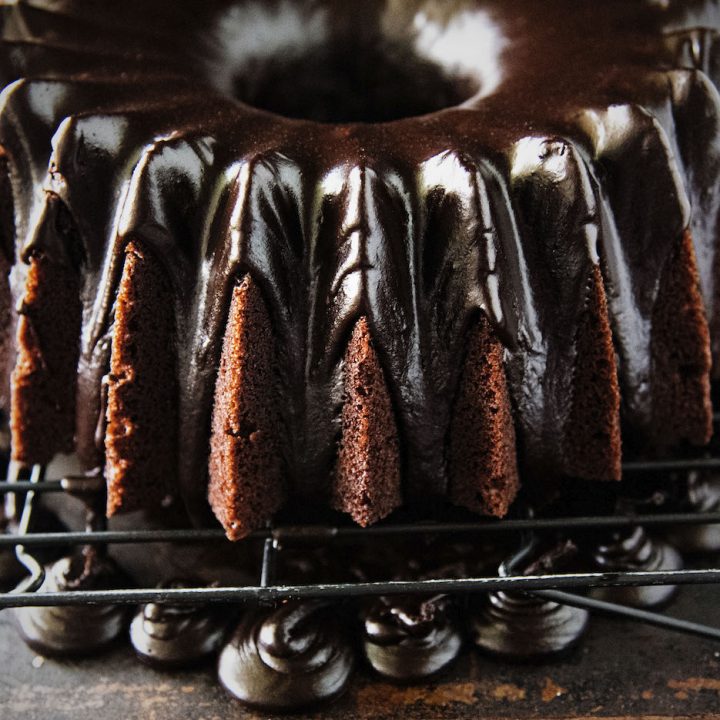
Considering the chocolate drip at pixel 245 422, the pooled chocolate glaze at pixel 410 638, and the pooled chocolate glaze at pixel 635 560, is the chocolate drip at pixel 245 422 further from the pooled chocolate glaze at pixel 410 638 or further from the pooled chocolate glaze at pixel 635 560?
the pooled chocolate glaze at pixel 635 560

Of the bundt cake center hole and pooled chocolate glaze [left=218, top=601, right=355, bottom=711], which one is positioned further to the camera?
the bundt cake center hole

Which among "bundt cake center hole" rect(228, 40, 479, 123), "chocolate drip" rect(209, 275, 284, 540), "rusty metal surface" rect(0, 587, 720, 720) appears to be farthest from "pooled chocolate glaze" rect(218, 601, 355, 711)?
"bundt cake center hole" rect(228, 40, 479, 123)

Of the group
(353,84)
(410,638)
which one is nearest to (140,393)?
(410,638)

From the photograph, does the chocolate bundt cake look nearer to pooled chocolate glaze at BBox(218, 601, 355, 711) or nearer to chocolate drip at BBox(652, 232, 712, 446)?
chocolate drip at BBox(652, 232, 712, 446)

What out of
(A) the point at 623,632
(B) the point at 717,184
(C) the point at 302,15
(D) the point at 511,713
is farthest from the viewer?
(C) the point at 302,15

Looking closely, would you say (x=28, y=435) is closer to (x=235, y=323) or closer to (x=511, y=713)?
(x=235, y=323)

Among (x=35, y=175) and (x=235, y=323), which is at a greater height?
(x=35, y=175)

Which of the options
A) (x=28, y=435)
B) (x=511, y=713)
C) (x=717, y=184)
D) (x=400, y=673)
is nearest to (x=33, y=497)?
(x=28, y=435)
